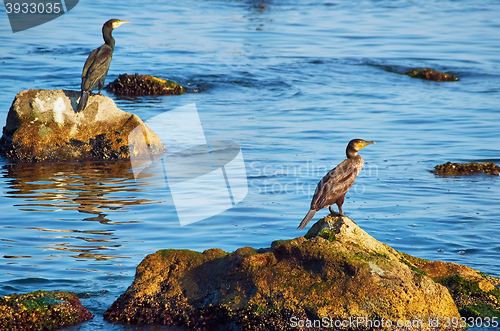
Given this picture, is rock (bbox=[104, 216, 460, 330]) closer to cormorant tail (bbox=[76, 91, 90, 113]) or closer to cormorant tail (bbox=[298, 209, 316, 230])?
cormorant tail (bbox=[298, 209, 316, 230])

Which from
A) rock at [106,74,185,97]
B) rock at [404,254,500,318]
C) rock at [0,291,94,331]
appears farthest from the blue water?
rock at [404,254,500,318]

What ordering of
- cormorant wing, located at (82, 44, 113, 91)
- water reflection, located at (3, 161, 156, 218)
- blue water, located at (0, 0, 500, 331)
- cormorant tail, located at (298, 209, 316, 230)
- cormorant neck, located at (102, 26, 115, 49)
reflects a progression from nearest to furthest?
cormorant tail, located at (298, 209, 316, 230) → blue water, located at (0, 0, 500, 331) → water reflection, located at (3, 161, 156, 218) → cormorant wing, located at (82, 44, 113, 91) → cormorant neck, located at (102, 26, 115, 49)

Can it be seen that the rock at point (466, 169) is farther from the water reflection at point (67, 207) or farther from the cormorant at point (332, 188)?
the cormorant at point (332, 188)

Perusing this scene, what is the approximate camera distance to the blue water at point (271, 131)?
7.03 m

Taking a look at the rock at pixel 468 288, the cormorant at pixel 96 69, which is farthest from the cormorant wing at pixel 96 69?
the rock at pixel 468 288

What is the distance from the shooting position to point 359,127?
13375mm

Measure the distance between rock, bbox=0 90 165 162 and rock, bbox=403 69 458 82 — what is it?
38.8 ft

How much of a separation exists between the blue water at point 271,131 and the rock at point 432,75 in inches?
19.4

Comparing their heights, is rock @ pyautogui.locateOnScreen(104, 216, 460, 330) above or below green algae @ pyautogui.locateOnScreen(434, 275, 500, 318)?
above

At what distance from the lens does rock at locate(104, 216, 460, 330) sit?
4.70m

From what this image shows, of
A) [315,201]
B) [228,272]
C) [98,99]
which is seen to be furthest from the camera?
[98,99]

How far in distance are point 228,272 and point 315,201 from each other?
1138mm

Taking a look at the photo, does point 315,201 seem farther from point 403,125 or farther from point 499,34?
point 499,34

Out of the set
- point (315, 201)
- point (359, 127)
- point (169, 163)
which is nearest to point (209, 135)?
point (169, 163)
